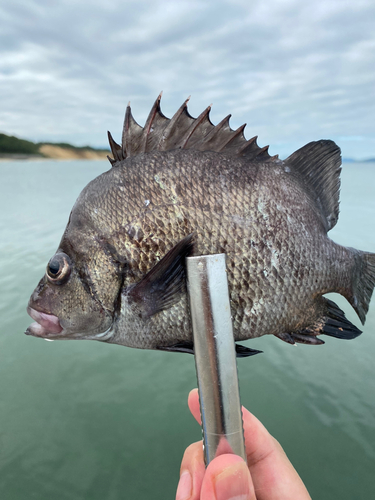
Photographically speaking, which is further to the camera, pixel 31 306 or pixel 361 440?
pixel 361 440

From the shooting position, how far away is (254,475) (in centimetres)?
129

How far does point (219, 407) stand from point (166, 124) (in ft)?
2.44

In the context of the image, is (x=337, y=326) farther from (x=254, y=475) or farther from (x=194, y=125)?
(x=254, y=475)

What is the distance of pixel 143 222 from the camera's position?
868 millimetres

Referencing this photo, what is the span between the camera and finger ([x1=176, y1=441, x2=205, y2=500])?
1038 millimetres

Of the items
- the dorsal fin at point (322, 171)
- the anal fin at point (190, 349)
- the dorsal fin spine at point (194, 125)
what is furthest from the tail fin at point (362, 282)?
the dorsal fin spine at point (194, 125)

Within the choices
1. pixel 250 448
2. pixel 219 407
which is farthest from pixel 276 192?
pixel 250 448

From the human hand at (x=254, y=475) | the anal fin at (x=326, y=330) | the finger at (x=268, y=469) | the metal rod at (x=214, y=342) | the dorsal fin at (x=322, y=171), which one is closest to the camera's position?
the metal rod at (x=214, y=342)

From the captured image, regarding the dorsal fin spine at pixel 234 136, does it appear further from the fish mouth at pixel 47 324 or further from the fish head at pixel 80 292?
the fish mouth at pixel 47 324

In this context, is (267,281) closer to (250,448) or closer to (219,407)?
(219,407)

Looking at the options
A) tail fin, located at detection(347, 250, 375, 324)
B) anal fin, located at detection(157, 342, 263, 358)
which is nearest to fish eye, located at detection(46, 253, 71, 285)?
anal fin, located at detection(157, 342, 263, 358)

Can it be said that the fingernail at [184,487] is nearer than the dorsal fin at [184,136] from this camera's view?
No

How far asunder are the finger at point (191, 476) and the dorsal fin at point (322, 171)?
88 centimetres

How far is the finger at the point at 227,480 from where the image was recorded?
0.70 meters
